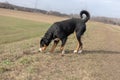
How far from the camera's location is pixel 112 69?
11.1 meters

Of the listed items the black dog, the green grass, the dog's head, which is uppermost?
the black dog

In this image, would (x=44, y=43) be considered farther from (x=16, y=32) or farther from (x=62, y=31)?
(x=16, y=32)

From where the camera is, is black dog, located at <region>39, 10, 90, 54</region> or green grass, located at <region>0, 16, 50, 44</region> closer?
black dog, located at <region>39, 10, 90, 54</region>

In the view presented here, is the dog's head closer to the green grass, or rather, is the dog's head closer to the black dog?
the black dog

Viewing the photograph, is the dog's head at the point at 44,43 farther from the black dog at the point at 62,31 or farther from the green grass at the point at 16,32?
the green grass at the point at 16,32

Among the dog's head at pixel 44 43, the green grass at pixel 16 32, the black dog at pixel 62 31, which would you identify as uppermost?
the black dog at pixel 62 31

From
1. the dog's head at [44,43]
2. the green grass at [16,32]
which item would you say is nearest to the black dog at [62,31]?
the dog's head at [44,43]

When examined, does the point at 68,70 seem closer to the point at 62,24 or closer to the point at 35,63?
the point at 35,63

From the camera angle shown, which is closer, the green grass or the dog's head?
the dog's head

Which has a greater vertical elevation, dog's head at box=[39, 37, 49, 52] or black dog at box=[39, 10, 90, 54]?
black dog at box=[39, 10, 90, 54]

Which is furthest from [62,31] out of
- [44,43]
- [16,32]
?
[16,32]

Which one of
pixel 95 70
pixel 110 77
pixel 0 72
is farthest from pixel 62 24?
pixel 0 72

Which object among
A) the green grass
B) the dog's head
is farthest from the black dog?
the green grass

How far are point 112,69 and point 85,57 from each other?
2074 mm
